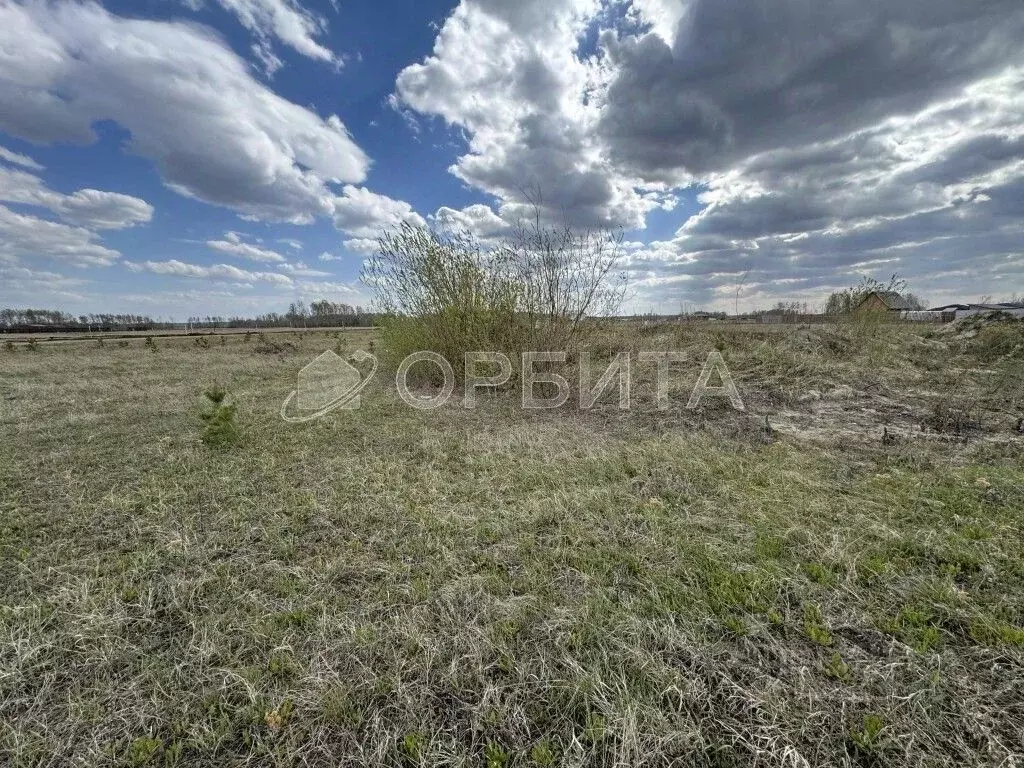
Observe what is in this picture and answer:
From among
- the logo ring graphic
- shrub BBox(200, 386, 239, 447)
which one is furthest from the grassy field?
the logo ring graphic

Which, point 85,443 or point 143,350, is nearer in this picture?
point 85,443

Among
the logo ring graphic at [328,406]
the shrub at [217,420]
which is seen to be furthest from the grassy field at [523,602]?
the logo ring graphic at [328,406]

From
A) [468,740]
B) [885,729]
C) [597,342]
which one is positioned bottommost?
[468,740]

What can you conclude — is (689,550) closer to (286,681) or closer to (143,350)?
(286,681)

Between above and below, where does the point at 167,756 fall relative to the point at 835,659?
below

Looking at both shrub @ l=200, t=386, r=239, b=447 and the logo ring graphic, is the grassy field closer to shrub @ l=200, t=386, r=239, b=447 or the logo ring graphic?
shrub @ l=200, t=386, r=239, b=447

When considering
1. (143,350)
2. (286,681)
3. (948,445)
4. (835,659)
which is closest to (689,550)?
(835,659)

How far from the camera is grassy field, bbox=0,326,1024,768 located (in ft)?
5.02

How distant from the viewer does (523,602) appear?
224 cm

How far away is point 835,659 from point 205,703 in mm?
2673

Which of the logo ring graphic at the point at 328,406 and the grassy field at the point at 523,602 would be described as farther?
the logo ring graphic at the point at 328,406

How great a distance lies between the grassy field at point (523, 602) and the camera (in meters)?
1.53

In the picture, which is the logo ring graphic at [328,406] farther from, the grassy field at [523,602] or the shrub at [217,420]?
the grassy field at [523,602]

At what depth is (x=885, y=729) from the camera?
146 cm
